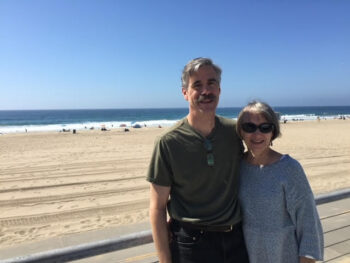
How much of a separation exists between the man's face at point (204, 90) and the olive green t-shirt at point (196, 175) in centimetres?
14

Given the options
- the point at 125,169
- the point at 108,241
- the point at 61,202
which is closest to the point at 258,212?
the point at 108,241

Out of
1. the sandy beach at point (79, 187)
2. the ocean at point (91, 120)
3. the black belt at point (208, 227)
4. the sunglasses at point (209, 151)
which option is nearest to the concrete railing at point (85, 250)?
the black belt at point (208, 227)

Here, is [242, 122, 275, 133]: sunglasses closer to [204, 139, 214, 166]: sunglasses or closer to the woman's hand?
[204, 139, 214, 166]: sunglasses

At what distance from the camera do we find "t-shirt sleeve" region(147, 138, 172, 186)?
181 centimetres

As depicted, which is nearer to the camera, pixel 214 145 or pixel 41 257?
pixel 41 257

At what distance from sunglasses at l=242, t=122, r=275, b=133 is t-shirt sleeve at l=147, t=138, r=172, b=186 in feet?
1.73

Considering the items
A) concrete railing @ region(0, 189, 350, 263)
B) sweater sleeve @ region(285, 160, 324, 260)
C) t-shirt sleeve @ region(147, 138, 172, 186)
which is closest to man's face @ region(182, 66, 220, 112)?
t-shirt sleeve @ region(147, 138, 172, 186)

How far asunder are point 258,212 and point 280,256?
11.4 inches

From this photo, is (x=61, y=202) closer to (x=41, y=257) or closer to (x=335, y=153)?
(x=41, y=257)

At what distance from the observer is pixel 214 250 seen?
1861 mm

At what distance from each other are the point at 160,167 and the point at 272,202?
2.26 ft

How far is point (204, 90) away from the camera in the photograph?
1.88 metres

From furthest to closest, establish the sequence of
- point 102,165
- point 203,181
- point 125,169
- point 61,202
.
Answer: point 102,165
point 125,169
point 61,202
point 203,181

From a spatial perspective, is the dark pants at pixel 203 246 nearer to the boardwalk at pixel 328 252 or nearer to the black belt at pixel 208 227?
the black belt at pixel 208 227
